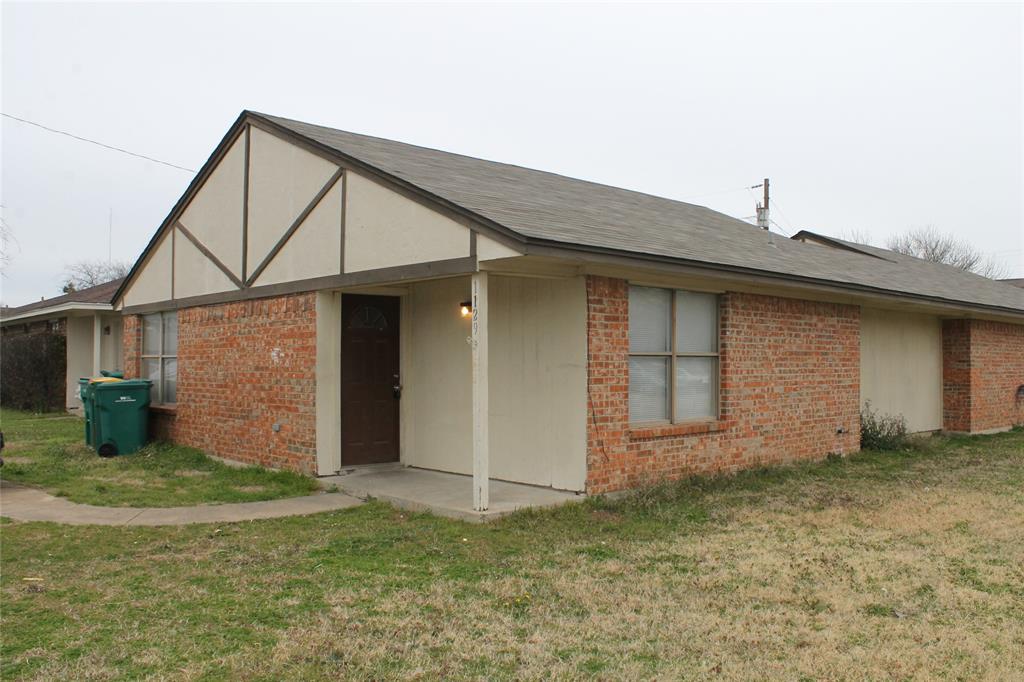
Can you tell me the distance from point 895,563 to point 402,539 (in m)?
4.00

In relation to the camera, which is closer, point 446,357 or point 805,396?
point 446,357

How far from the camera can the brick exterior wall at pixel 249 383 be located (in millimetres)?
10312

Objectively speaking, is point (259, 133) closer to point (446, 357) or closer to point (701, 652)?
point (446, 357)

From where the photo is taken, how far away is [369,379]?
424 inches

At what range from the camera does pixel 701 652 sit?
4555 millimetres

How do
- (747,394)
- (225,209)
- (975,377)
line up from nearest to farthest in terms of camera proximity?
(747,394) → (225,209) → (975,377)

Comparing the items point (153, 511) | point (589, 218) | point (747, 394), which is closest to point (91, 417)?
point (153, 511)

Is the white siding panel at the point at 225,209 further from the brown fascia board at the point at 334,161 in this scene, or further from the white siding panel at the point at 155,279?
the white siding panel at the point at 155,279

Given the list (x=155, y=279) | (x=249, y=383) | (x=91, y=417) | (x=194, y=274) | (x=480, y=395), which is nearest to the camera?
(x=480, y=395)

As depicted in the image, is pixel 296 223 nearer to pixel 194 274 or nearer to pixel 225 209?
pixel 225 209

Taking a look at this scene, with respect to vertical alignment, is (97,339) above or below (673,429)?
above

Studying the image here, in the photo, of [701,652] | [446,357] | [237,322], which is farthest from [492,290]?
[701,652]

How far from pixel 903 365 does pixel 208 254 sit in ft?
40.2

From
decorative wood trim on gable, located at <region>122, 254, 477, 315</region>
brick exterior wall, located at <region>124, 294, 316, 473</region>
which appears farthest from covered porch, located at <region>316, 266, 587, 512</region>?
brick exterior wall, located at <region>124, 294, 316, 473</region>
